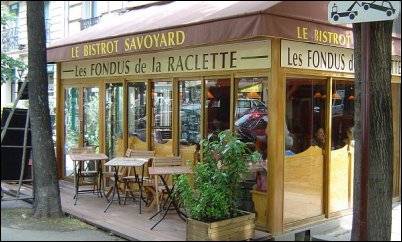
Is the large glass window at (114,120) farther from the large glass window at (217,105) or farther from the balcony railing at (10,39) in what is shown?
the balcony railing at (10,39)

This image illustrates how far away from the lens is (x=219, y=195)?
5574 mm

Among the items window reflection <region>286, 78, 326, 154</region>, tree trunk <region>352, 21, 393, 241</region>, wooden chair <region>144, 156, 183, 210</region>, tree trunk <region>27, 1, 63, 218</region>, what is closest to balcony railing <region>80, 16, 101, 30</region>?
tree trunk <region>27, 1, 63, 218</region>

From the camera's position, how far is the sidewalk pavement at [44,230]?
588 cm

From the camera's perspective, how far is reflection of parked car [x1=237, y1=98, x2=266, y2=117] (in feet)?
21.2

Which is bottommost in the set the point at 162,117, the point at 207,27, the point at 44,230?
the point at 44,230

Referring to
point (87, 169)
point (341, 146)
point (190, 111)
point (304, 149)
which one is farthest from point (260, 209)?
point (87, 169)

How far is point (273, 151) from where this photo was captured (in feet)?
20.1

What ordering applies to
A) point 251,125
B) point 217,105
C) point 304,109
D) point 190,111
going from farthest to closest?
point 190,111 → point 217,105 → point 304,109 → point 251,125

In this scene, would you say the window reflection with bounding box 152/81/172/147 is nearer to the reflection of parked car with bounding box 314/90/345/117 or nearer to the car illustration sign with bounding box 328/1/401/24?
the reflection of parked car with bounding box 314/90/345/117

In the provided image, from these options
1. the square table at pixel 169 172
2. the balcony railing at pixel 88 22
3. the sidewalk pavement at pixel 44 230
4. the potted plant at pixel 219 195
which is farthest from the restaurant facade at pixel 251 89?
the balcony railing at pixel 88 22

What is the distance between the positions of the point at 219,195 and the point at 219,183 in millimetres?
201

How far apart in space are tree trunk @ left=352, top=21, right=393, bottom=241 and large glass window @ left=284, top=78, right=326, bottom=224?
4.95 ft

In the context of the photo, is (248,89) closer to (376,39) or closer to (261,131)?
(261,131)

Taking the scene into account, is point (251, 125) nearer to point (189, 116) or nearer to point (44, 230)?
point (189, 116)
